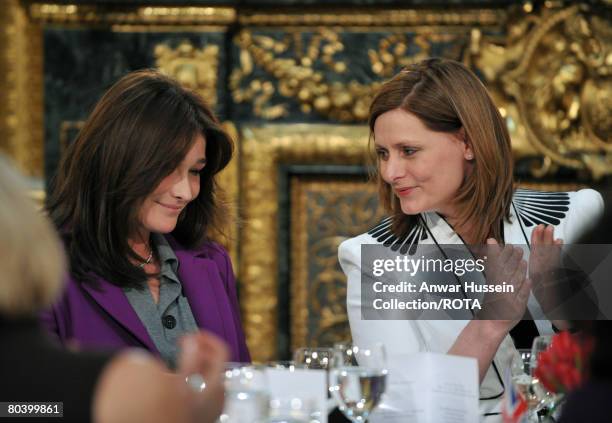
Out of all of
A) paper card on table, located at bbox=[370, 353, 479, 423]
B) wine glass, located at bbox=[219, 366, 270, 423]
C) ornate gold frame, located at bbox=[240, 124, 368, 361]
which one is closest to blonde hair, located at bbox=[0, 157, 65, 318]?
wine glass, located at bbox=[219, 366, 270, 423]

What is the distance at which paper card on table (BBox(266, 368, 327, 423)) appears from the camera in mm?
1768

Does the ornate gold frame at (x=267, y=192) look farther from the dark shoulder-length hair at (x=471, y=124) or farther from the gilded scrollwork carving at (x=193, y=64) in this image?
the dark shoulder-length hair at (x=471, y=124)

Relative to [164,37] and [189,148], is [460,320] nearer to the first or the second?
[189,148]

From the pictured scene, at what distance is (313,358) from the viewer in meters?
1.92

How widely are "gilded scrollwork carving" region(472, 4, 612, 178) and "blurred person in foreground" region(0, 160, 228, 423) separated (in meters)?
3.12

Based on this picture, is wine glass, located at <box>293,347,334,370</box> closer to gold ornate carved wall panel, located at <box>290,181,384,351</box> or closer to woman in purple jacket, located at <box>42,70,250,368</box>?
woman in purple jacket, located at <box>42,70,250,368</box>

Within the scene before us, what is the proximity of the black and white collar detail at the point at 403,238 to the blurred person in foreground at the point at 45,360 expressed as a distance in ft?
5.14

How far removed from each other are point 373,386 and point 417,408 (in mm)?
176

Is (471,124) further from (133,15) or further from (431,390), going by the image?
(133,15)

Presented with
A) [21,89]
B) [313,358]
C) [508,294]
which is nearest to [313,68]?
[21,89]

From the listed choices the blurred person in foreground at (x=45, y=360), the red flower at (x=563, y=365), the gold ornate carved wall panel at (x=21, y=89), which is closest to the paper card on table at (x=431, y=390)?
the red flower at (x=563, y=365)

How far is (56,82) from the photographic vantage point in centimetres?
399

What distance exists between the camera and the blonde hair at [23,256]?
3.17 ft

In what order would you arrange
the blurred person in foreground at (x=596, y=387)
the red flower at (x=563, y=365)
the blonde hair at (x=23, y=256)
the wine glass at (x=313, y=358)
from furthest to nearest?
the wine glass at (x=313, y=358) < the red flower at (x=563, y=365) < the blurred person in foreground at (x=596, y=387) < the blonde hair at (x=23, y=256)
